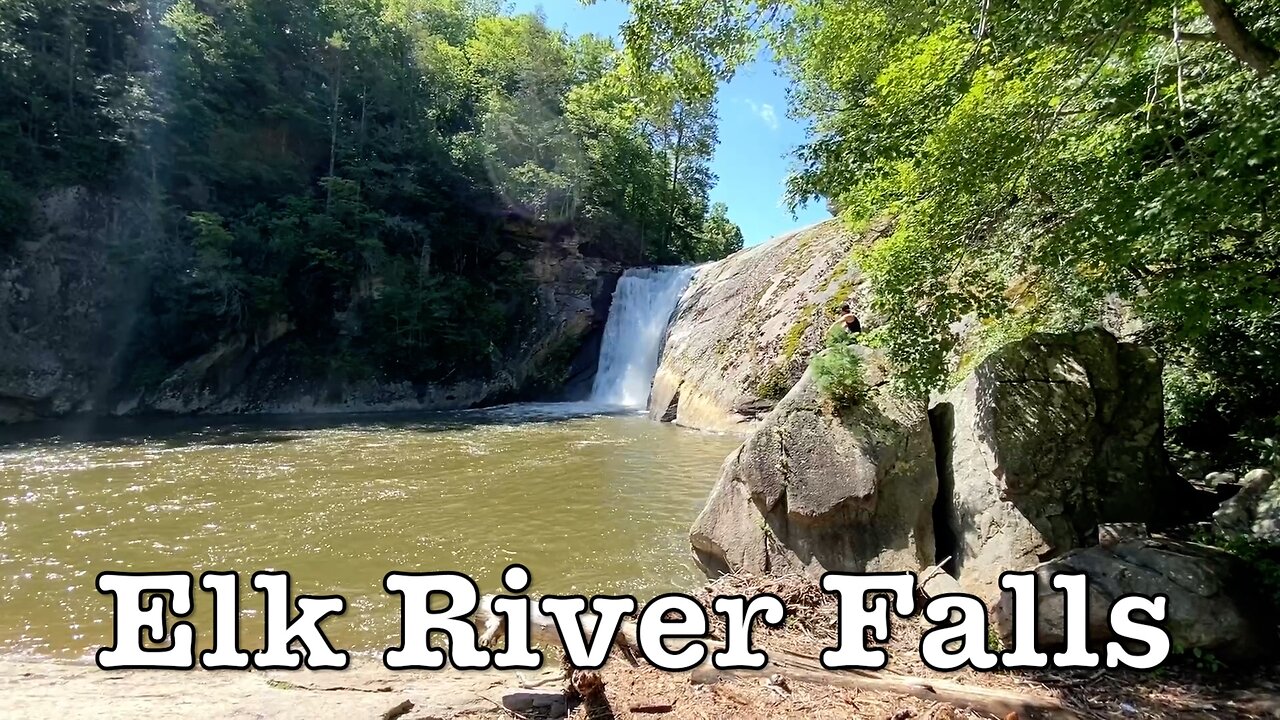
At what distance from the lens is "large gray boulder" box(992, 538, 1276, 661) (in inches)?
125

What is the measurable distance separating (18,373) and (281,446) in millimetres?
12038

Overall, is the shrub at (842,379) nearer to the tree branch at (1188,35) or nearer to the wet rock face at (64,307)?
the tree branch at (1188,35)

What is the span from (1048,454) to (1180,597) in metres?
1.29

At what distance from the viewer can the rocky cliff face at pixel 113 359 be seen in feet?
62.6

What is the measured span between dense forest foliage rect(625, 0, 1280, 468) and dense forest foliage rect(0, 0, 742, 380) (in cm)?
1507

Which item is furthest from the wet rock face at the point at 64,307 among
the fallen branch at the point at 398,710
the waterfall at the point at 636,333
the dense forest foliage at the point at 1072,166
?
the fallen branch at the point at 398,710

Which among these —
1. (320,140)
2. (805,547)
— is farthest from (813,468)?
(320,140)

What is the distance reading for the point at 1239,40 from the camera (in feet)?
10.5

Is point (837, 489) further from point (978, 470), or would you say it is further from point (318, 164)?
point (318, 164)

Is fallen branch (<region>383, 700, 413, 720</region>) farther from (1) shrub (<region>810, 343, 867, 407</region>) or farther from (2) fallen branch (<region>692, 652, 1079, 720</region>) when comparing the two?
(1) shrub (<region>810, 343, 867, 407</region>)

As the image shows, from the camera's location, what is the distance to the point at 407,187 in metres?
25.5

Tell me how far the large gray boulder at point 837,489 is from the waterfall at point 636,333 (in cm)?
1562

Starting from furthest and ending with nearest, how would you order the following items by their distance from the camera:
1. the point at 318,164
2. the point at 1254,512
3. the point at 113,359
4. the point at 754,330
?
the point at 318,164 < the point at 113,359 < the point at 754,330 < the point at 1254,512

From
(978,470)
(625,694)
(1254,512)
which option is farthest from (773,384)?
(625,694)
